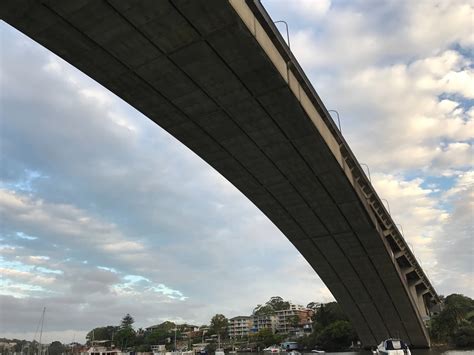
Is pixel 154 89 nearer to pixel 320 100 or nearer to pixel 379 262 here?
pixel 320 100

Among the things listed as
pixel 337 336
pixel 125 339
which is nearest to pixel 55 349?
pixel 125 339

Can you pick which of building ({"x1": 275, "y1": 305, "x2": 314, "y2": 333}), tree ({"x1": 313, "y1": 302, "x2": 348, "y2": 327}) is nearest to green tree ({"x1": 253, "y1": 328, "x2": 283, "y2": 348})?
building ({"x1": 275, "y1": 305, "x2": 314, "y2": 333})

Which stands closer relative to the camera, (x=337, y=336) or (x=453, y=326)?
(x=453, y=326)

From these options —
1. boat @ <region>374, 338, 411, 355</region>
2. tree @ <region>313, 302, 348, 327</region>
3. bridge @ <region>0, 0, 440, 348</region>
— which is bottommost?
boat @ <region>374, 338, 411, 355</region>

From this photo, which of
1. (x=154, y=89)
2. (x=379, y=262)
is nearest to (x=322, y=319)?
(x=379, y=262)

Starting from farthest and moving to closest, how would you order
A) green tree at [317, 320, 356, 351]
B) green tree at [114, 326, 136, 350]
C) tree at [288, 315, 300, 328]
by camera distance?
1. green tree at [114, 326, 136, 350]
2. tree at [288, 315, 300, 328]
3. green tree at [317, 320, 356, 351]

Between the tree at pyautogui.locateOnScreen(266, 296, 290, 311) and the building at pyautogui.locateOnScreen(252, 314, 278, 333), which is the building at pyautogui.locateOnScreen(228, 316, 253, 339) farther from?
the tree at pyautogui.locateOnScreen(266, 296, 290, 311)

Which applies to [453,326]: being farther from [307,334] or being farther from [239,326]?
[239,326]

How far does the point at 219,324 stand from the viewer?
451 feet

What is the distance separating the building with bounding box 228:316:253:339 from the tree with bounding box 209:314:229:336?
5528 mm

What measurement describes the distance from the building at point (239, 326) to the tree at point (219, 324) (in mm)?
5528

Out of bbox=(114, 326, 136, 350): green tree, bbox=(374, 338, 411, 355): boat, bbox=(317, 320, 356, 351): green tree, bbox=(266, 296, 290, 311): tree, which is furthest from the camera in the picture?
bbox=(266, 296, 290, 311): tree

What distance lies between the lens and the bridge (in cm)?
1641

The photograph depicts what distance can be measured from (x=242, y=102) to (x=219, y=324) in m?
128
